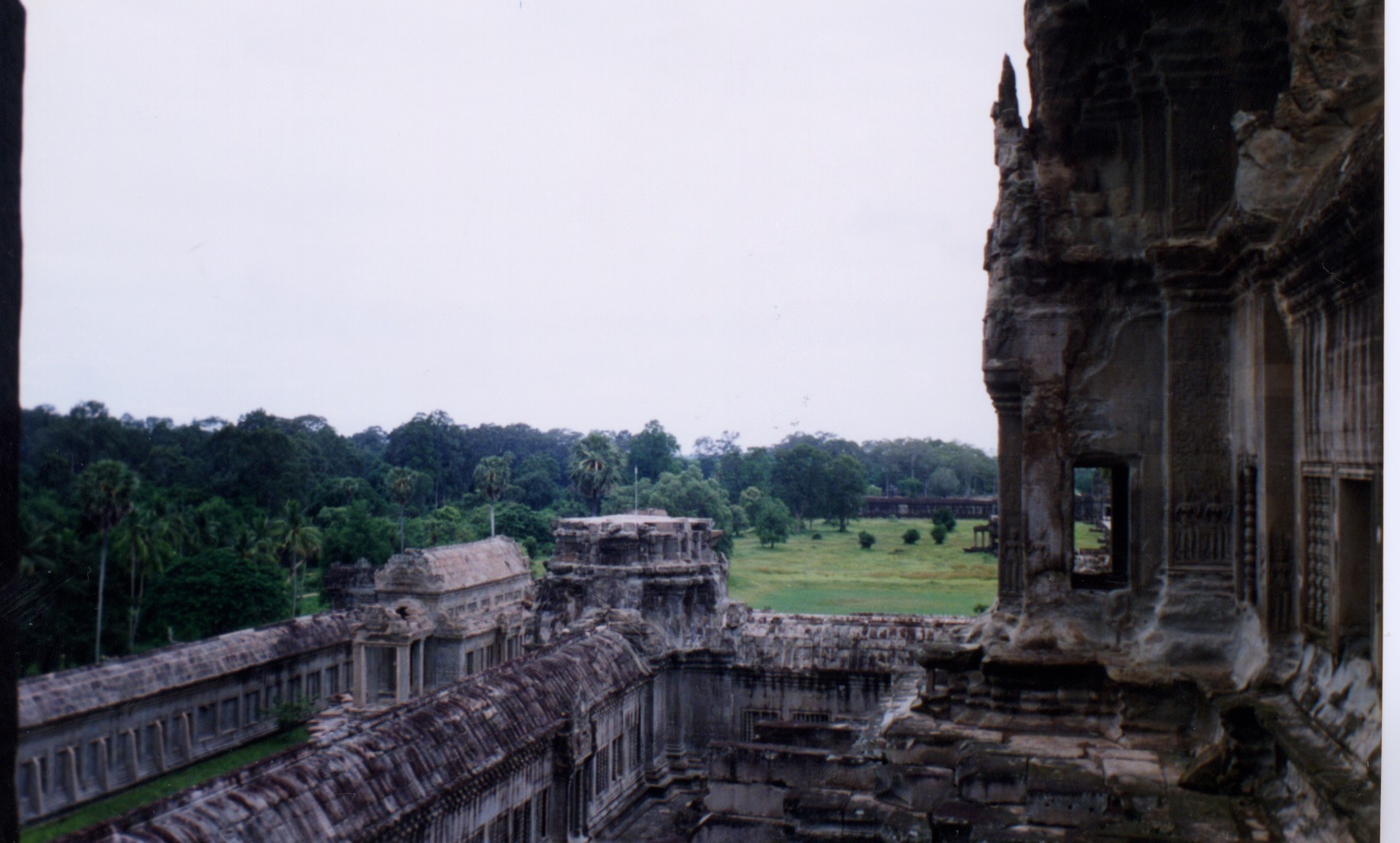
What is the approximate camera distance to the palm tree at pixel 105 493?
2.91m

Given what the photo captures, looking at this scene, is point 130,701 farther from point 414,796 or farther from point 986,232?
point 986,232

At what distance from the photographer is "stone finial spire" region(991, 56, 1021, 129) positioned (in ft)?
30.7

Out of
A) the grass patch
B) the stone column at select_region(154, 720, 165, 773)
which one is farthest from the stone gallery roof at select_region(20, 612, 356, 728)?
the grass patch

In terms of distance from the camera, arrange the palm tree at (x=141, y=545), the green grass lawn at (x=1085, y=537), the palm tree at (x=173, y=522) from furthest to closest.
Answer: the green grass lawn at (x=1085, y=537)
the palm tree at (x=173, y=522)
the palm tree at (x=141, y=545)

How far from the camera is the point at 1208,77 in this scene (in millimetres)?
8125

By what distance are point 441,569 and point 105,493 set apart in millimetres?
27773

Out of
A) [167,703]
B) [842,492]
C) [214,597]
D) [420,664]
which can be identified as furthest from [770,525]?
[167,703]

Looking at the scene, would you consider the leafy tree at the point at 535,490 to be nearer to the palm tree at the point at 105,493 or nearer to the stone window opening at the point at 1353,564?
the stone window opening at the point at 1353,564

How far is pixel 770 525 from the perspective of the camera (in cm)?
6569

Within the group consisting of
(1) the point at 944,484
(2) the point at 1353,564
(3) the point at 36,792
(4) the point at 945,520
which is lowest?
(3) the point at 36,792

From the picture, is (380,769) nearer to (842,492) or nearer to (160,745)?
(160,745)

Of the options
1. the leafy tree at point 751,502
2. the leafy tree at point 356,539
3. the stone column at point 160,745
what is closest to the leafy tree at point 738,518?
the leafy tree at point 751,502

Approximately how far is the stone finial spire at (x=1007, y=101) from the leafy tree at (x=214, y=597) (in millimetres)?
15673

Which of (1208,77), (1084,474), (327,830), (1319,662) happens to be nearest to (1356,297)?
(1319,662)
